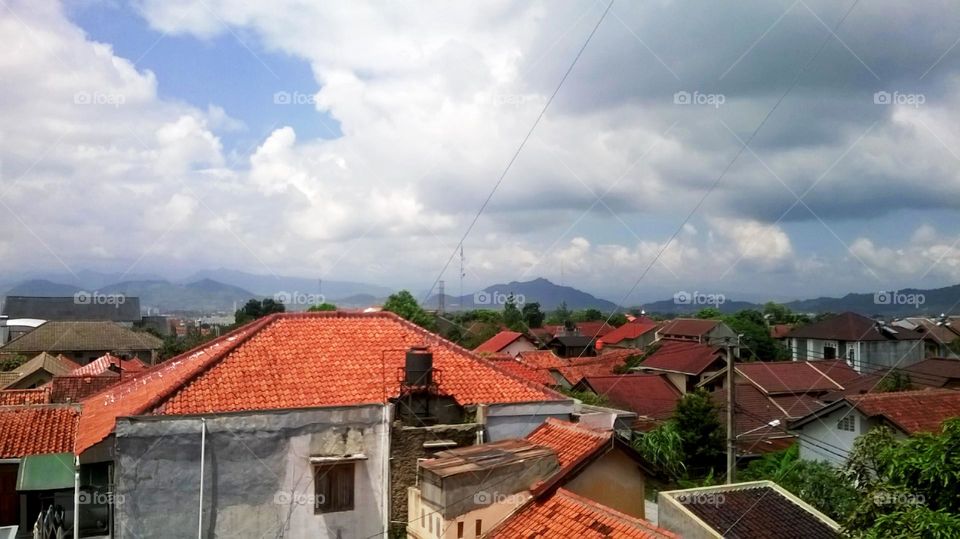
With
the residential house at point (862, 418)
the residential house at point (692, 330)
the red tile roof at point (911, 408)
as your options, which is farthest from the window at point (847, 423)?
the residential house at point (692, 330)

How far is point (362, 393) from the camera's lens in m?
13.2

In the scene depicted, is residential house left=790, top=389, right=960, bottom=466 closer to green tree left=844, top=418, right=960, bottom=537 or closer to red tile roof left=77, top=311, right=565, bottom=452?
red tile roof left=77, top=311, right=565, bottom=452

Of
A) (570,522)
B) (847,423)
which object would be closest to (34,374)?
(570,522)

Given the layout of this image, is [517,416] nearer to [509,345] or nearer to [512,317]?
[509,345]

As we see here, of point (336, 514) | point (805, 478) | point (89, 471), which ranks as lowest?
point (805, 478)

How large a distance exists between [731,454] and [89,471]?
13.7m

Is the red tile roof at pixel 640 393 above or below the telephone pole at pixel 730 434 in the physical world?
below

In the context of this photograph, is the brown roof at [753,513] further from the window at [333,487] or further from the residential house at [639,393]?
the residential house at [639,393]

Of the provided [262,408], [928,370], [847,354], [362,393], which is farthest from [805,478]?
[847,354]

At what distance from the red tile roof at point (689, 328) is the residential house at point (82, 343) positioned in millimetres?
50094

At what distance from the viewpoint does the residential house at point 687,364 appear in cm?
4575

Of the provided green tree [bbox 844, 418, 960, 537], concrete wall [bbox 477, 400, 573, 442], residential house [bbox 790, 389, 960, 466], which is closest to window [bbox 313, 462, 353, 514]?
concrete wall [bbox 477, 400, 573, 442]

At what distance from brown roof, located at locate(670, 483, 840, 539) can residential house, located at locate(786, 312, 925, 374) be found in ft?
142

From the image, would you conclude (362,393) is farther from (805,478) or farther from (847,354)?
(847,354)
